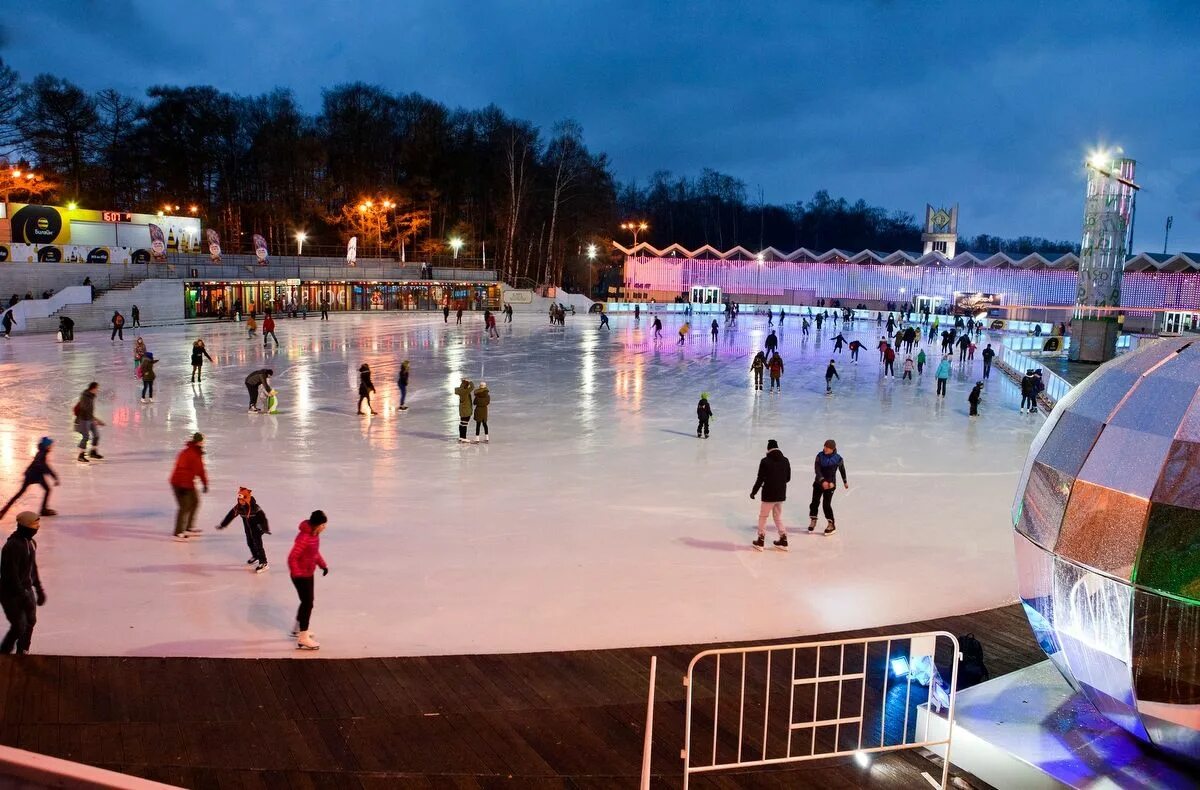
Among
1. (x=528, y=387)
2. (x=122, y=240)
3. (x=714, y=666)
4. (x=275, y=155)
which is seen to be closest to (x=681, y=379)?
(x=528, y=387)

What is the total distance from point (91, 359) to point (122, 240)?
969 inches

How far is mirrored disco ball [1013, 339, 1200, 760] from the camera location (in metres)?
3.91

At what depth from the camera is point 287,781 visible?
14.3 feet

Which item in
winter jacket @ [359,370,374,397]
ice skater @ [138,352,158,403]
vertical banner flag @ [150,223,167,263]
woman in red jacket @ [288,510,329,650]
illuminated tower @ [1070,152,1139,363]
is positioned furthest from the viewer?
vertical banner flag @ [150,223,167,263]

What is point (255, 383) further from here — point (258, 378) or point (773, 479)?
point (773, 479)

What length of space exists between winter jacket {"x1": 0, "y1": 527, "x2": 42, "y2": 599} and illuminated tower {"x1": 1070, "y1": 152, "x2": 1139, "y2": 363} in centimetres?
3219

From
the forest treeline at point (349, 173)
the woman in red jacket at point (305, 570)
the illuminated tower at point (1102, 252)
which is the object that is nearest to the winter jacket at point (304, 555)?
the woman in red jacket at point (305, 570)

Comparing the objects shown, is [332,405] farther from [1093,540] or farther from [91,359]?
[1093,540]

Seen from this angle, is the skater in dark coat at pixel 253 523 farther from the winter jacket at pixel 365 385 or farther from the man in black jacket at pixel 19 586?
the winter jacket at pixel 365 385

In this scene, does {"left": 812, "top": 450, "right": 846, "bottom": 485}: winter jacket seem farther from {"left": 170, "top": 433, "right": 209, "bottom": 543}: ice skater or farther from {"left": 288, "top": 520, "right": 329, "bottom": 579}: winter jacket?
{"left": 170, "top": 433, "right": 209, "bottom": 543}: ice skater

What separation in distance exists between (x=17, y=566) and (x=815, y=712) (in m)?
5.43

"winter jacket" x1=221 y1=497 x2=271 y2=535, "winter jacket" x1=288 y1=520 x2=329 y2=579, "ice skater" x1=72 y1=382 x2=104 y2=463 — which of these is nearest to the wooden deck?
"winter jacket" x1=288 y1=520 x2=329 y2=579

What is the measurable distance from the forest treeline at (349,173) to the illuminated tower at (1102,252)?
141 ft

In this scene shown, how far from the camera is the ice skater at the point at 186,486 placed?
29.2 ft
